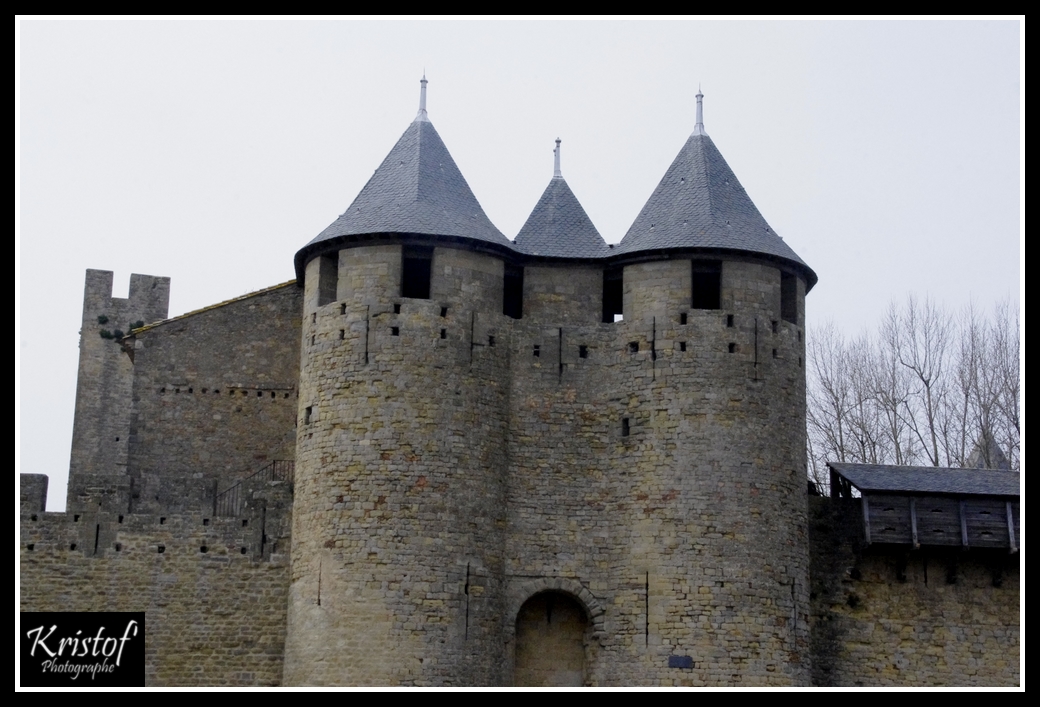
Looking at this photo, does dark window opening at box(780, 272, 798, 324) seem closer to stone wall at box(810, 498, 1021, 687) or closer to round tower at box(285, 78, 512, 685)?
stone wall at box(810, 498, 1021, 687)

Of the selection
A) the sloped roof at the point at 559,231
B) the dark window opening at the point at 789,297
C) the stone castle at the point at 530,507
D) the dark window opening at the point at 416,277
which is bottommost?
the stone castle at the point at 530,507

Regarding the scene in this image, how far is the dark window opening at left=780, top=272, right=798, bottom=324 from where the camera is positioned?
30.4 metres

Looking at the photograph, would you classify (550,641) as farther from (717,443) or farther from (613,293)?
(613,293)

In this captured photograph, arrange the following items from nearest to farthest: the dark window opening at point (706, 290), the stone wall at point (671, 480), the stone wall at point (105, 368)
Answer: the stone wall at point (671, 480)
the dark window opening at point (706, 290)
the stone wall at point (105, 368)

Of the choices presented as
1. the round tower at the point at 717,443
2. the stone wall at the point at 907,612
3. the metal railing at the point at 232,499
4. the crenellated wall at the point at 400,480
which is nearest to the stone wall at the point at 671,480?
the round tower at the point at 717,443

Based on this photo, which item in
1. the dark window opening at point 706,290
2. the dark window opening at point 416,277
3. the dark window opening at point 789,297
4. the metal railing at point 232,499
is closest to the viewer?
the metal railing at point 232,499

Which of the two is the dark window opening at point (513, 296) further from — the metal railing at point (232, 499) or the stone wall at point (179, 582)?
the stone wall at point (179, 582)

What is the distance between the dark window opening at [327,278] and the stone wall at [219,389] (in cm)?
224

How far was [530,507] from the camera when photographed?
2886 cm

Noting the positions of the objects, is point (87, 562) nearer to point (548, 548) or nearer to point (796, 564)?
point (548, 548)

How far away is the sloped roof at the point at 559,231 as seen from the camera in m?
30.4

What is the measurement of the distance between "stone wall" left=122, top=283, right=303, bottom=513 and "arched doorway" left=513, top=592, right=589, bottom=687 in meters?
5.74

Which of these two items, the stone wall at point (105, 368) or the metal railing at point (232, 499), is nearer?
the metal railing at point (232, 499)

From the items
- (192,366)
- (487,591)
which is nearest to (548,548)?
(487,591)
